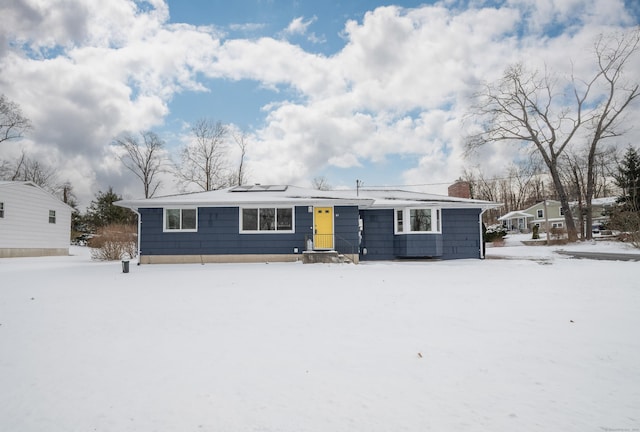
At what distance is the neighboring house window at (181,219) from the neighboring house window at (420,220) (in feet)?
31.3

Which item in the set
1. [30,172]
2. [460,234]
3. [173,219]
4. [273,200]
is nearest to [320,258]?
[273,200]

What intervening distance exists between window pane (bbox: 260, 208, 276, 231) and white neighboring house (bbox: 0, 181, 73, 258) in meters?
16.6

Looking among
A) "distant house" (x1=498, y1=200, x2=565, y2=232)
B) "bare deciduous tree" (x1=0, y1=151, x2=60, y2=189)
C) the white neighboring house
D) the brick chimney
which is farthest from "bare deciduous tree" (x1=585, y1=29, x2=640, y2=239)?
"bare deciduous tree" (x1=0, y1=151, x2=60, y2=189)

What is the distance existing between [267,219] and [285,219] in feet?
2.63

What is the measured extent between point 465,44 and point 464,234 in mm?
8318

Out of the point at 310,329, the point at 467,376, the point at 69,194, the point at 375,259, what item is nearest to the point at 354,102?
the point at 375,259

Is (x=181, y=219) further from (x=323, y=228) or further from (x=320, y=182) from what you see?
(x=320, y=182)

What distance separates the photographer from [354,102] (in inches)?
708

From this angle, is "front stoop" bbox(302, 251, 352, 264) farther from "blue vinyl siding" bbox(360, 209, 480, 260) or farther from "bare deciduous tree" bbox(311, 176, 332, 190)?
"bare deciduous tree" bbox(311, 176, 332, 190)

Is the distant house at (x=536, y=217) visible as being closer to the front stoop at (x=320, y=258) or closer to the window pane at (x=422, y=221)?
the window pane at (x=422, y=221)

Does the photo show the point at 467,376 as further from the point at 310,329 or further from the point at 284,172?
the point at 284,172

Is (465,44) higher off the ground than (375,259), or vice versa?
(465,44)

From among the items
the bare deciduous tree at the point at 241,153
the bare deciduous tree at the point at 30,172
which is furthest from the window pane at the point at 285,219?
the bare deciduous tree at the point at 30,172

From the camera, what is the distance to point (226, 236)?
15461 mm
